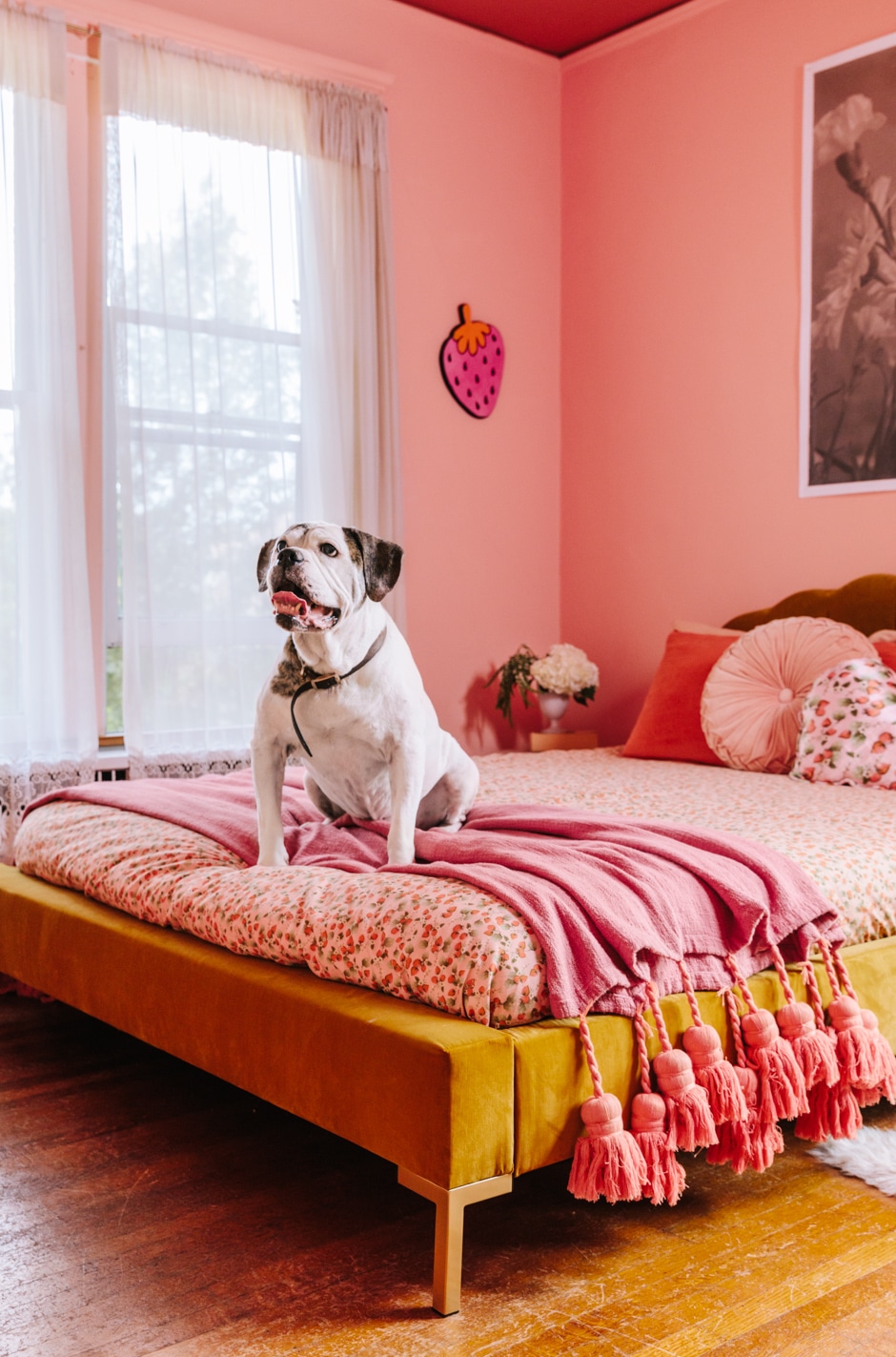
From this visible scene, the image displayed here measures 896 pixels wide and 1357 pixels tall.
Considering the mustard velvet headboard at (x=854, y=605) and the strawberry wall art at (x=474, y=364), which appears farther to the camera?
the strawberry wall art at (x=474, y=364)

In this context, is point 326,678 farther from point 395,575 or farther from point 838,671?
point 838,671

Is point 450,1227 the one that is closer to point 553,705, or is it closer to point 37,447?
point 37,447

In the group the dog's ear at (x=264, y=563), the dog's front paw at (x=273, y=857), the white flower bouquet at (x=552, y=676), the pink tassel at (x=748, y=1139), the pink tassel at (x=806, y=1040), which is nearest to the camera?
the pink tassel at (x=748, y=1139)

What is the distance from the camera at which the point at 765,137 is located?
13.0ft

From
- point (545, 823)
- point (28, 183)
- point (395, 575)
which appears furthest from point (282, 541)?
point (28, 183)

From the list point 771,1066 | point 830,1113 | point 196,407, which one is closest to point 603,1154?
point 771,1066

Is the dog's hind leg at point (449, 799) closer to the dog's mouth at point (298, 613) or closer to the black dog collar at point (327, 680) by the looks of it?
the black dog collar at point (327, 680)

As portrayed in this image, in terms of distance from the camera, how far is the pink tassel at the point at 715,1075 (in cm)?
175

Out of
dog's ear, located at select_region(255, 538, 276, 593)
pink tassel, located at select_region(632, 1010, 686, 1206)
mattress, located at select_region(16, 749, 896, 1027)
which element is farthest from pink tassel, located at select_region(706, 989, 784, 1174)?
dog's ear, located at select_region(255, 538, 276, 593)

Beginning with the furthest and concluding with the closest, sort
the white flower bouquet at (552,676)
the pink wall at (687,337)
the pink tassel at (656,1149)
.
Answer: the white flower bouquet at (552,676) → the pink wall at (687,337) → the pink tassel at (656,1149)

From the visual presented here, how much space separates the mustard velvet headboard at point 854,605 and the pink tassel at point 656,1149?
85.2 inches

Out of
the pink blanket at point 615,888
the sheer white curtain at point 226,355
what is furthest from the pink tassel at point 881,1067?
the sheer white curtain at point 226,355

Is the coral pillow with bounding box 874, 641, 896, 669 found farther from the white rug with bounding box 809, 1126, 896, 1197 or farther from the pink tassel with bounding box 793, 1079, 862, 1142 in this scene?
the pink tassel with bounding box 793, 1079, 862, 1142

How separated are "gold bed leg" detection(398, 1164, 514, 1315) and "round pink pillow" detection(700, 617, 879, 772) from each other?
1.93m
